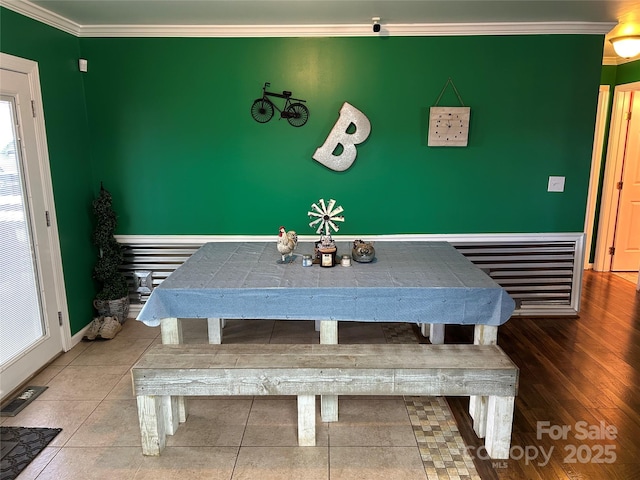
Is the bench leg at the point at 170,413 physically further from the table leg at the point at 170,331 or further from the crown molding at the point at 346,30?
the crown molding at the point at 346,30

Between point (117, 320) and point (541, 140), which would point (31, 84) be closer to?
point (117, 320)

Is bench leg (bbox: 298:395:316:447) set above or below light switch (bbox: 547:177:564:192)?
below

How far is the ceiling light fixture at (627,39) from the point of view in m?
3.68

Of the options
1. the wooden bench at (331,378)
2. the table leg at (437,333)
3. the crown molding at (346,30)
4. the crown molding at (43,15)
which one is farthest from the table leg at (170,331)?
the crown molding at (346,30)

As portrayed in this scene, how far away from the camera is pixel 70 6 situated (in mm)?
3100

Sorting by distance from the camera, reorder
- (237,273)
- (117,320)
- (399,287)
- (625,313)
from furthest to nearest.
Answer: (625,313) < (117,320) < (237,273) < (399,287)

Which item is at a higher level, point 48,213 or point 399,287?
point 48,213

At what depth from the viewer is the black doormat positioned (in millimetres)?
2203

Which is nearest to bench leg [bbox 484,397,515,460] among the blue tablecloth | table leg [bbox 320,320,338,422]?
the blue tablecloth

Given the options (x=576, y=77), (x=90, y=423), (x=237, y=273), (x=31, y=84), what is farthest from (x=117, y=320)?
(x=576, y=77)

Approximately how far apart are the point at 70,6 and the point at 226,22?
109cm

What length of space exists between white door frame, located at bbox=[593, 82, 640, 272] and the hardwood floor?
1164mm

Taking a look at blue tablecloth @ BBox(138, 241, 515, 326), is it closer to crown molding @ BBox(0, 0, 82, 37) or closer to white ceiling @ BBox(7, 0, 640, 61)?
white ceiling @ BBox(7, 0, 640, 61)

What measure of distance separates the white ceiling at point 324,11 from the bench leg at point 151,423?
2549mm
